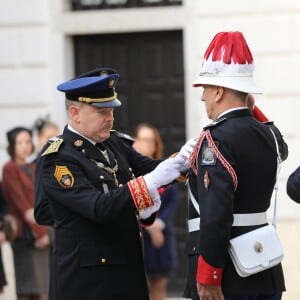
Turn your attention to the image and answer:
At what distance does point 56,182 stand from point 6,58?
18.5ft

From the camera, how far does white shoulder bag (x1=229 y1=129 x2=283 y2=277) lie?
16.6 ft

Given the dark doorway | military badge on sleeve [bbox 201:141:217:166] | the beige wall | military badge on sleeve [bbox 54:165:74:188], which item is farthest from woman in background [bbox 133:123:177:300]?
military badge on sleeve [bbox 201:141:217:166]

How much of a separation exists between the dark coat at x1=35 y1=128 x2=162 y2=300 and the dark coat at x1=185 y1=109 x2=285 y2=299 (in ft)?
1.11

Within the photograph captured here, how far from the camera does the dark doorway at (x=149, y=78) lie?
35.8 feet

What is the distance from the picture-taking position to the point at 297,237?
1029 centimetres

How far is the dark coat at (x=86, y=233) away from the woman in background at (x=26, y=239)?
3584 mm

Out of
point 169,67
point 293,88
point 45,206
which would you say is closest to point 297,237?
point 293,88

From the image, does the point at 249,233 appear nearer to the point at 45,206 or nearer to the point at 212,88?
the point at 212,88

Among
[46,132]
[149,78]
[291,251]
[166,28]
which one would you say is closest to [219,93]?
[46,132]

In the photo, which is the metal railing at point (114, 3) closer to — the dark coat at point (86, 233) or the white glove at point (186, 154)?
the dark coat at point (86, 233)

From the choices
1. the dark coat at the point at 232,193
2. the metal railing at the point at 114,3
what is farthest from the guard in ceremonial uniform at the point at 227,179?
the metal railing at the point at 114,3

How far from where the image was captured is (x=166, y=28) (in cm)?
1070

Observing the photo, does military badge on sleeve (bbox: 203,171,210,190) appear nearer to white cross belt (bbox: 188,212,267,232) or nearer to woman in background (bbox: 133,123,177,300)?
white cross belt (bbox: 188,212,267,232)

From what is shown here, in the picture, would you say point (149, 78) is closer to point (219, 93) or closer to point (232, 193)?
point (219, 93)
